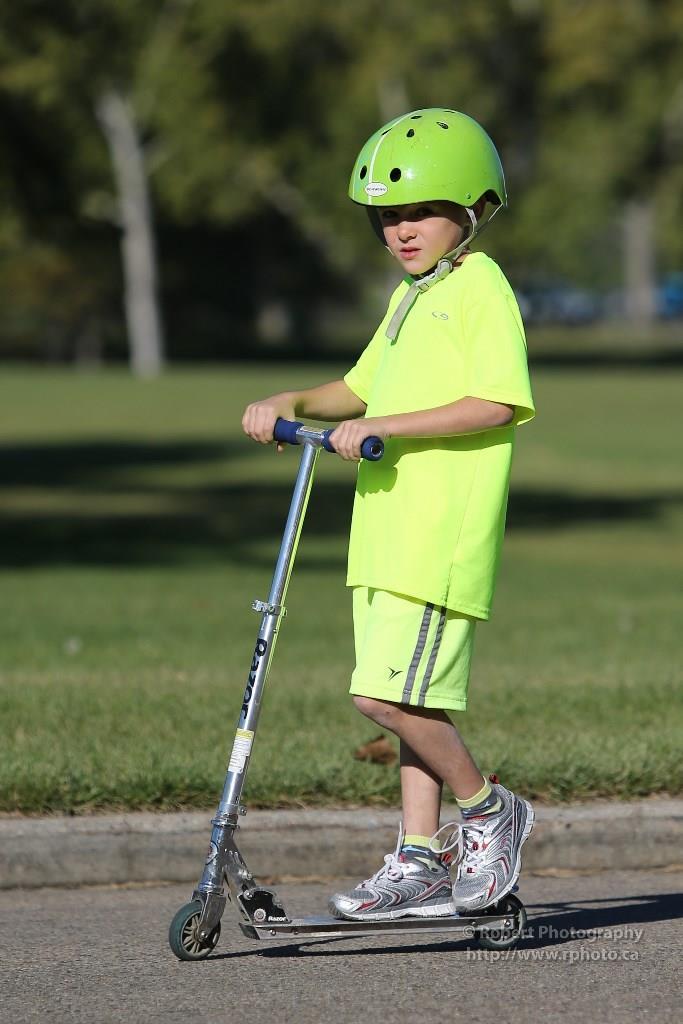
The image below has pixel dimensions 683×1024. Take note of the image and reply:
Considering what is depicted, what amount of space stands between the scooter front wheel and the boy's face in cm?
166

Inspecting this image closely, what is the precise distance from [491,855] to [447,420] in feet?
3.61

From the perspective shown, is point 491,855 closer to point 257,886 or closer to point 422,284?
A: point 257,886

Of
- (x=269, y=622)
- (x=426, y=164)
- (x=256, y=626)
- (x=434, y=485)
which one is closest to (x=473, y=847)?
(x=269, y=622)

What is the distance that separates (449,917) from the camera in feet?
14.8

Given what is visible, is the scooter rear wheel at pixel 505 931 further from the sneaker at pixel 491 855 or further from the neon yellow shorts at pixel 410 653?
the neon yellow shorts at pixel 410 653

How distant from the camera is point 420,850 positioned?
4.60 metres

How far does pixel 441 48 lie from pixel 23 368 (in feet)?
53.9

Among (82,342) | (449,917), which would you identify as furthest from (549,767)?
(82,342)

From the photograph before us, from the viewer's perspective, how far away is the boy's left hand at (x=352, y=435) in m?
4.24

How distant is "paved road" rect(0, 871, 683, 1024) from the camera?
402cm

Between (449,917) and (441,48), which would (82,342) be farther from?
(449,917)

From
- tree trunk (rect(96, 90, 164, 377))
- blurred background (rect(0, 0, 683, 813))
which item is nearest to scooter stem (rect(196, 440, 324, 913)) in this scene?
blurred background (rect(0, 0, 683, 813))

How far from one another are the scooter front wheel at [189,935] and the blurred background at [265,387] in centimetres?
120

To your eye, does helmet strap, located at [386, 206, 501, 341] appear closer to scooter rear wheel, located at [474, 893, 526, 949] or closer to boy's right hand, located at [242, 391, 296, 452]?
boy's right hand, located at [242, 391, 296, 452]
